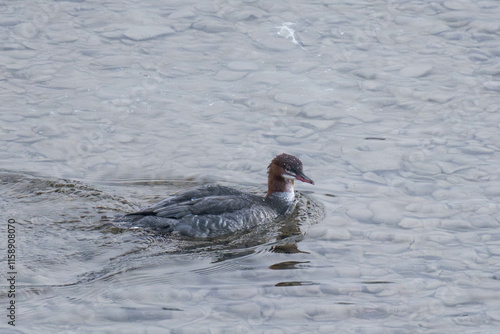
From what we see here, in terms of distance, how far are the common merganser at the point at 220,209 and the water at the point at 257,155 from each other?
227 mm

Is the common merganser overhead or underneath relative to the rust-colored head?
underneath

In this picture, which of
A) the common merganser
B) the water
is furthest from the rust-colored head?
the water

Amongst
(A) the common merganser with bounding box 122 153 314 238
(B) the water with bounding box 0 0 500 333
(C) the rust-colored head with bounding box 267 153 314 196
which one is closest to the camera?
(B) the water with bounding box 0 0 500 333

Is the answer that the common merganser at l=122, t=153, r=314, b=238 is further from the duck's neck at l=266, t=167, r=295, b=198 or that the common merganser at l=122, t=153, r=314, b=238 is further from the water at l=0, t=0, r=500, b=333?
the water at l=0, t=0, r=500, b=333

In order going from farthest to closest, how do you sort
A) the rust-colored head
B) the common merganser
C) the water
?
the rust-colored head, the common merganser, the water

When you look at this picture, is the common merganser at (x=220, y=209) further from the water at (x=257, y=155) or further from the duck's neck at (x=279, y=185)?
the water at (x=257, y=155)

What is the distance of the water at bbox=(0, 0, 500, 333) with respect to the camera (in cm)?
684

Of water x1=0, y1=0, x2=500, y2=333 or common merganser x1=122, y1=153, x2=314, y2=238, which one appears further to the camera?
common merganser x1=122, y1=153, x2=314, y2=238

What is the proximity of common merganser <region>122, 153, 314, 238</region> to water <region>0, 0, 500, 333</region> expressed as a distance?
0.23m

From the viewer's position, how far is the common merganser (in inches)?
330

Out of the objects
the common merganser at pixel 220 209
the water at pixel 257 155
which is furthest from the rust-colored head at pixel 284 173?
the water at pixel 257 155

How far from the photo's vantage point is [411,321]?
6.60 metres

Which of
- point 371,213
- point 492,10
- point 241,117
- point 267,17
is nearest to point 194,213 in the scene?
point 371,213

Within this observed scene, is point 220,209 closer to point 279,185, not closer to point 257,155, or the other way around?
point 279,185
